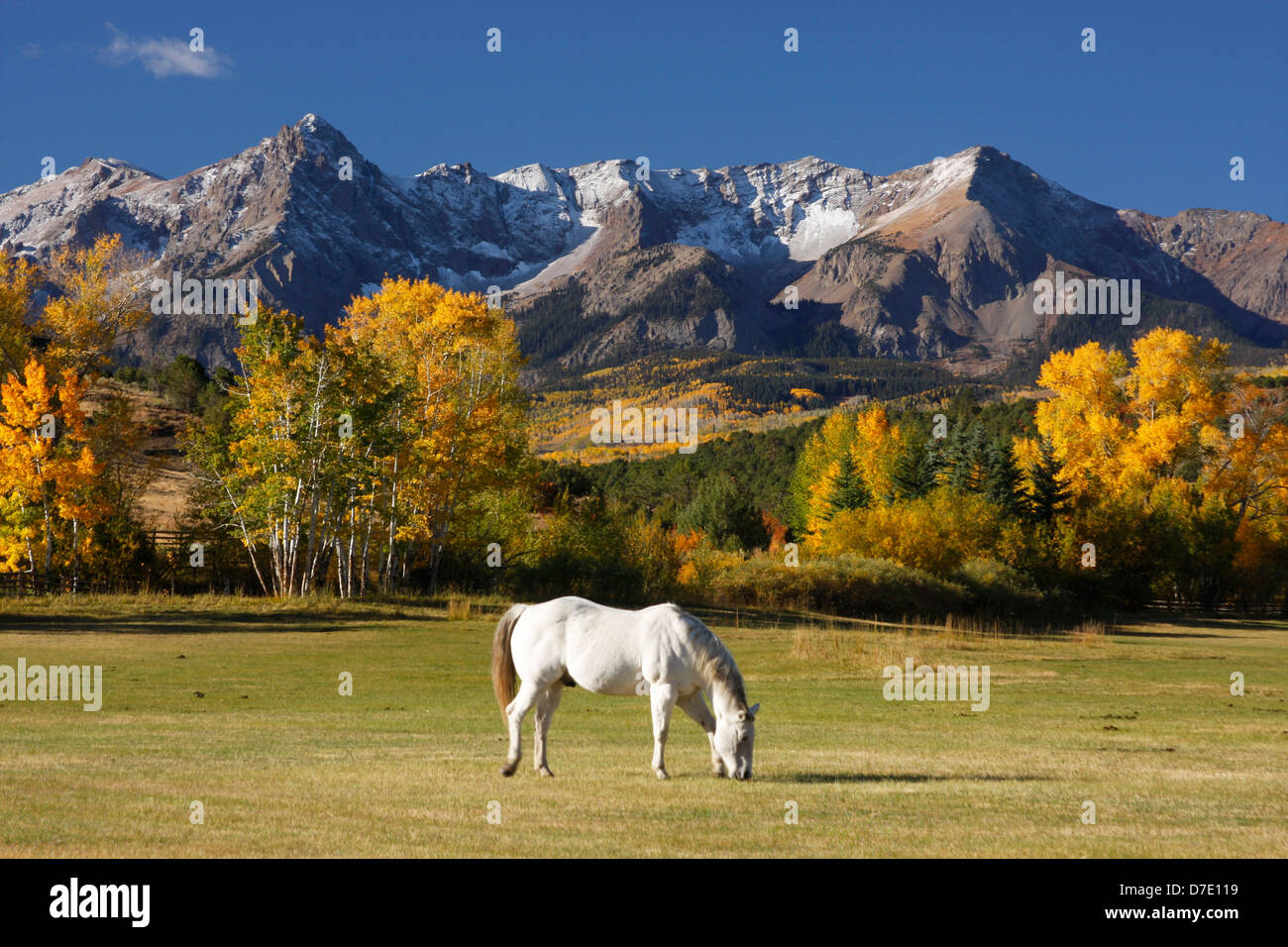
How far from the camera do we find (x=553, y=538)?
59125 millimetres

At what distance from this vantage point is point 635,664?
12172 mm

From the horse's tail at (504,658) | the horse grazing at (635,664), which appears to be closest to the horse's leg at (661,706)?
the horse grazing at (635,664)

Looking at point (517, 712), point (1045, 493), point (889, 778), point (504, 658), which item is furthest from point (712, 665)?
point (1045, 493)

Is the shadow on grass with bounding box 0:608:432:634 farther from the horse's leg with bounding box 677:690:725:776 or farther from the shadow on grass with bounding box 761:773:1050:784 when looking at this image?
the shadow on grass with bounding box 761:773:1050:784

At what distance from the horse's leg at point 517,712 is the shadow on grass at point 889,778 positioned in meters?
2.89

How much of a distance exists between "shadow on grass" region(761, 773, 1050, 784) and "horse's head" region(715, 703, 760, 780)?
0.51 meters

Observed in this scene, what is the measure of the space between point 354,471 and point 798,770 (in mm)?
34845

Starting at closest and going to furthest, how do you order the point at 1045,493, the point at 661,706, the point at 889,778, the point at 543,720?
the point at 661,706, the point at 543,720, the point at 889,778, the point at 1045,493

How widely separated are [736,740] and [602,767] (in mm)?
2215

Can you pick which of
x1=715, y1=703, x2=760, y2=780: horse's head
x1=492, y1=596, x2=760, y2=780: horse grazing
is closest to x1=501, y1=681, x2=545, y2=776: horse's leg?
x1=492, y1=596, x2=760, y2=780: horse grazing

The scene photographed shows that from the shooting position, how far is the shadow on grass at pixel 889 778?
514 inches

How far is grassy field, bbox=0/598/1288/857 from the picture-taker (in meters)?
9.38

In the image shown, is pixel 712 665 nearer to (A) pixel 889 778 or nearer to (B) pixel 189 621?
(A) pixel 889 778
